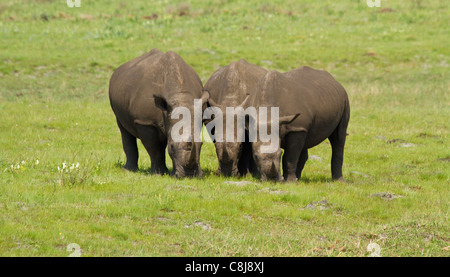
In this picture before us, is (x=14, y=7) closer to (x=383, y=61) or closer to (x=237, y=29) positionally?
(x=237, y=29)

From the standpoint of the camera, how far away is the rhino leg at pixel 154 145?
1490 cm

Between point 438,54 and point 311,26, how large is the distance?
11040 millimetres

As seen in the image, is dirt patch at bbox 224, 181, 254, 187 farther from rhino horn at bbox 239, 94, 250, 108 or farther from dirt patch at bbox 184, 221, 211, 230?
dirt patch at bbox 184, 221, 211, 230

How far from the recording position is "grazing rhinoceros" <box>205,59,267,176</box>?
14484 mm

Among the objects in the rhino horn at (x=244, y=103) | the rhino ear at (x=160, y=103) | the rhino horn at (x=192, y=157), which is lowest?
the rhino horn at (x=192, y=157)

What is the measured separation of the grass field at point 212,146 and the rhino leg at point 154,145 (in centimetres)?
48

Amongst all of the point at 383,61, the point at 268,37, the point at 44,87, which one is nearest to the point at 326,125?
the point at 44,87

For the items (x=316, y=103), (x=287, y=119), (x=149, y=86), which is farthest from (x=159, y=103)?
(x=316, y=103)

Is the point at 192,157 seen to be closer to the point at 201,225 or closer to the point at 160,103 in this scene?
the point at 160,103

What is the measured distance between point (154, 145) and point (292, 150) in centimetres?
313

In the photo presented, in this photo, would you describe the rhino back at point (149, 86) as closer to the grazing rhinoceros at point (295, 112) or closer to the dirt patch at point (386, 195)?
the grazing rhinoceros at point (295, 112)

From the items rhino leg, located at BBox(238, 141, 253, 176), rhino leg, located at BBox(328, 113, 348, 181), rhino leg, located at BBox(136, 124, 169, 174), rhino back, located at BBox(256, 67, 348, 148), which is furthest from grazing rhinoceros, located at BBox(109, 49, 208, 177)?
rhino leg, located at BBox(328, 113, 348, 181)

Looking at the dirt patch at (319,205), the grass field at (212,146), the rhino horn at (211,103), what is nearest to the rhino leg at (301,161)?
the grass field at (212,146)

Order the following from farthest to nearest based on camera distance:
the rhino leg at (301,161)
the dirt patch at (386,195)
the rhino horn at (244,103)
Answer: the rhino leg at (301,161), the rhino horn at (244,103), the dirt patch at (386,195)
